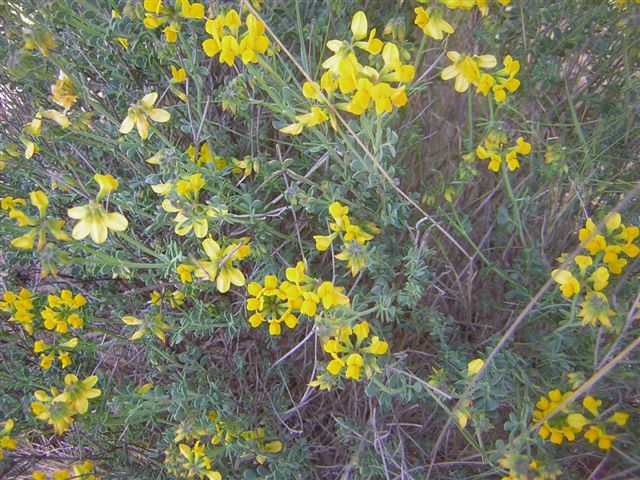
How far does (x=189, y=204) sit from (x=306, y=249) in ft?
1.94

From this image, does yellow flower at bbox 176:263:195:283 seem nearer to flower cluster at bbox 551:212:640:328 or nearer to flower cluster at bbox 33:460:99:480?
flower cluster at bbox 33:460:99:480

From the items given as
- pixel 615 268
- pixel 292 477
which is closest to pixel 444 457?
pixel 292 477

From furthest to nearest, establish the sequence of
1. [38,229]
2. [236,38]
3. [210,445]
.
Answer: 1. [210,445]
2. [236,38]
3. [38,229]

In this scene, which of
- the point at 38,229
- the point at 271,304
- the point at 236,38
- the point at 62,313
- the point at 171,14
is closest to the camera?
the point at 38,229

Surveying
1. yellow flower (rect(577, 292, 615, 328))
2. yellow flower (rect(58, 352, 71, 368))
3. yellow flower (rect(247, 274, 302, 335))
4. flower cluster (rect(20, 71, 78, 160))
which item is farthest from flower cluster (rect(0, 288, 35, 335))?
yellow flower (rect(577, 292, 615, 328))

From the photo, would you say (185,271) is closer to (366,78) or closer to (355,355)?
(355,355)

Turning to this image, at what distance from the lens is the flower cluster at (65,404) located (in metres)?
1.40

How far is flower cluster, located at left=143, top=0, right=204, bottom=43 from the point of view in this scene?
139 centimetres

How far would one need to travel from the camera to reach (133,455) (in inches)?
77.0

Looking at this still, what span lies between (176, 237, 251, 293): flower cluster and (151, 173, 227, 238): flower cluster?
0.06 metres

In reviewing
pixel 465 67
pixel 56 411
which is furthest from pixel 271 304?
→ pixel 465 67

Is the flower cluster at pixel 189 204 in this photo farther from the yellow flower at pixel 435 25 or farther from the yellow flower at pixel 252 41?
the yellow flower at pixel 435 25

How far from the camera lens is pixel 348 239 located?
1.50m

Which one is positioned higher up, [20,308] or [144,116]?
[144,116]
